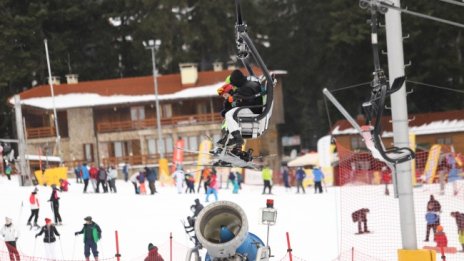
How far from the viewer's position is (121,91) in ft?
179

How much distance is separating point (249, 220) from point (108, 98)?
30259 millimetres

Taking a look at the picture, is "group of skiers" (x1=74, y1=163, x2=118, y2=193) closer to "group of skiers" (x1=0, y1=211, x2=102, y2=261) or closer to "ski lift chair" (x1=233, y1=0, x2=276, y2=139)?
"group of skiers" (x1=0, y1=211, x2=102, y2=261)

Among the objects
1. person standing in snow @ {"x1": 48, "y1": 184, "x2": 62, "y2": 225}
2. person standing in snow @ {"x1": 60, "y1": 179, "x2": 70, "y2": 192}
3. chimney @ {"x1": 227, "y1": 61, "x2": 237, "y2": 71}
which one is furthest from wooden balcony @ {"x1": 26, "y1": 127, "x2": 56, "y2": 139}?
person standing in snow @ {"x1": 48, "y1": 184, "x2": 62, "y2": 225}

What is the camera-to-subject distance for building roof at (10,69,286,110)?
53.2 meters

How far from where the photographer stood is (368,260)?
18844 millimetres

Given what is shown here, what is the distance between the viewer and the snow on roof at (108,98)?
173 ft

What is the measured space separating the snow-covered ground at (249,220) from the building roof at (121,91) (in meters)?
A: 18.1

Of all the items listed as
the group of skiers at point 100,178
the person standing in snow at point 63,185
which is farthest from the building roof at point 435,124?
the person standing in snow at point 63,185

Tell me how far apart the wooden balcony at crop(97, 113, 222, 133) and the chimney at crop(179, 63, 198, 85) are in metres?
2.50

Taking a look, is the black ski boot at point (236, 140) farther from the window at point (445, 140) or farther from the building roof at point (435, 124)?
the window at point (445, 140)

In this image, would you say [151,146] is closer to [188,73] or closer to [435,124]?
Answer: [188,73]

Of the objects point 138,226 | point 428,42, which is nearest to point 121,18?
point 428,42

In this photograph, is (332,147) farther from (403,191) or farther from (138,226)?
(403,191)

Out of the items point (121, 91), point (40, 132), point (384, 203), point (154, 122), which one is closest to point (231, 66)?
point (154, 122)
